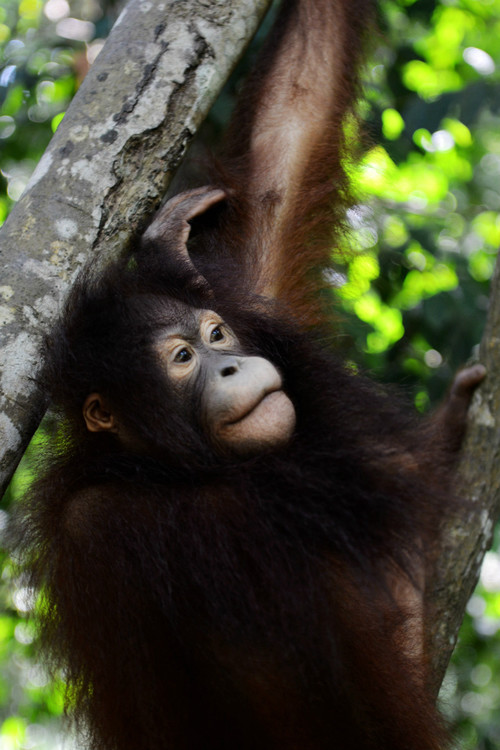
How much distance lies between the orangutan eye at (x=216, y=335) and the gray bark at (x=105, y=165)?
1.39 ft

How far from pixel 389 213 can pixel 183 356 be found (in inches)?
103

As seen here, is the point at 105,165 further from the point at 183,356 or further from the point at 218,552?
the point at 218,552

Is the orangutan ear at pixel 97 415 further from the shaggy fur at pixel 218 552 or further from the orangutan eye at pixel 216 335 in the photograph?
the orangutan eye at pixel 216 335

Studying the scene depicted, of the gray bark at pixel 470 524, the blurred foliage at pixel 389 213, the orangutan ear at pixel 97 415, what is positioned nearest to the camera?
the orangutan ear at pixel 97 415

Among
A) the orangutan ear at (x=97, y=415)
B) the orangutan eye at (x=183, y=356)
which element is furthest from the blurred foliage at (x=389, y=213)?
the orangutan eye at (x=183, y=356)

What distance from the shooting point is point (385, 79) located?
4.20 meters

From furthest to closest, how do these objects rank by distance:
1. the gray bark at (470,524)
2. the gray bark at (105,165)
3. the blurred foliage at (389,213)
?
the blurred foliage at (389,213) → the gray bark at (470,524) → the gray bark at (105,165)

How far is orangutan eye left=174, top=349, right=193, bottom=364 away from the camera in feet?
7.58

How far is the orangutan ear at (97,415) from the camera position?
224 centimetres

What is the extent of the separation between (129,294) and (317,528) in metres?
0.85

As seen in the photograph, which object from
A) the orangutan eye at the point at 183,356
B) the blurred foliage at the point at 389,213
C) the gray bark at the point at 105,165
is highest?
the gray bark at the point at 105,165

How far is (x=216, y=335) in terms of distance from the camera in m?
2.44

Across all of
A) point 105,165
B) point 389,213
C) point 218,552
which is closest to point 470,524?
point 218,552

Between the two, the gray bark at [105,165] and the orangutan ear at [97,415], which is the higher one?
the gray bark at [105,165]
